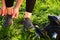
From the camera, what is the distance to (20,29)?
4.22 meters

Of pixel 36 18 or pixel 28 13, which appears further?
pixel 36 18

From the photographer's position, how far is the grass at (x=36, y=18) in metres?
3.97

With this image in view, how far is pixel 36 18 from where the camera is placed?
4.62 meters

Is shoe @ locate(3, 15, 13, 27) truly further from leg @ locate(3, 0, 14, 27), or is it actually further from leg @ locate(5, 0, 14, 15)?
leg @ locate(5, 0, 14, 15)

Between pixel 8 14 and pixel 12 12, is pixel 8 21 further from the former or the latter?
pixel 12 12

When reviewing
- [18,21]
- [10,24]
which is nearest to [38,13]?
[18,21]

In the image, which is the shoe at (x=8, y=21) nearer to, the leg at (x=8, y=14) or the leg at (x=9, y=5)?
the leg at (x=8, y=14)

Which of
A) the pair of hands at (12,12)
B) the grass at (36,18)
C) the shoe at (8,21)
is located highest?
the pair of hands at (12,12)

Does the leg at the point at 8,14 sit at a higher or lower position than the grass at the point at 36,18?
higher

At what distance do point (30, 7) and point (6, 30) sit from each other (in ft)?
1.70

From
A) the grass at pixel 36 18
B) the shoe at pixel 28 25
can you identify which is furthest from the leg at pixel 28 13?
the grass at pixel 36 18

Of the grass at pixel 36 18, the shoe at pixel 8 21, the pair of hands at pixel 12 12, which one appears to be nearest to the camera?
the pair of hands at pixel 12 12

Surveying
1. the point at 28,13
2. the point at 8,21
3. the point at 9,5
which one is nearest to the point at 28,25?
the point at 28,13

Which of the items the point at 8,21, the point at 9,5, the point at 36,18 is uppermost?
the point at 9,5
